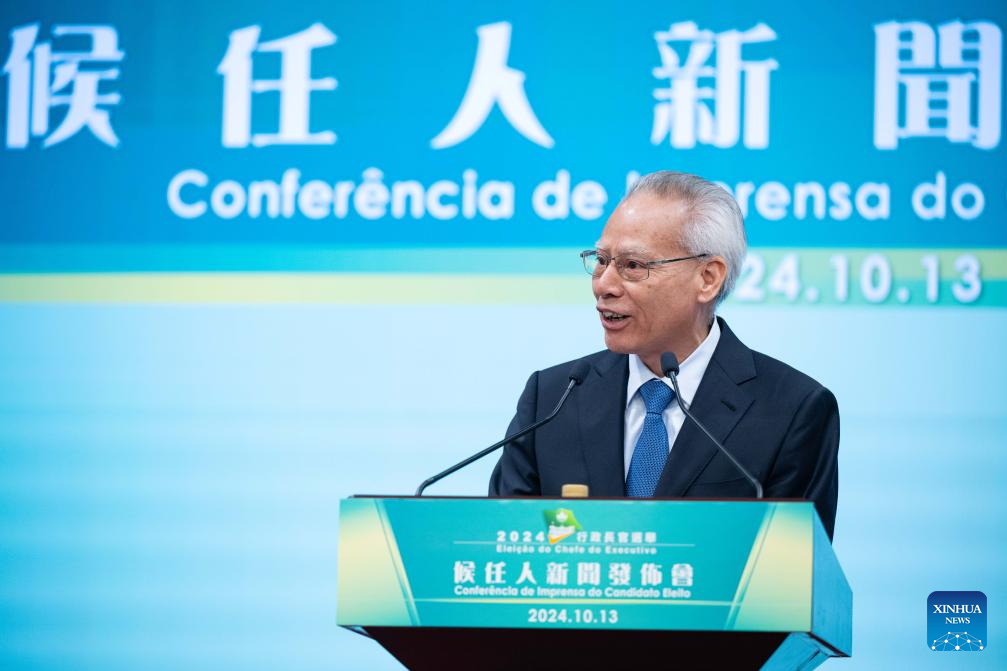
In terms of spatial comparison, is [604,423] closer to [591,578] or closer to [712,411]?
[712,411]

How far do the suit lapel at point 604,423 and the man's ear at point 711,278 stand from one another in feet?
0.62

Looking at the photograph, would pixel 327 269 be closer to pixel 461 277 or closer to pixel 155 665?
pixel 461 277

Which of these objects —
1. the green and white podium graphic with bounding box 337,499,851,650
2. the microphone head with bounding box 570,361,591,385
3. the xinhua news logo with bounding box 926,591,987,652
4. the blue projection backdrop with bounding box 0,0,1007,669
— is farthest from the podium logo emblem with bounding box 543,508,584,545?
the xinhua news logo with bounding box 926,591,987,652

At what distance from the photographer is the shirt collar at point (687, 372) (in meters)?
2.40

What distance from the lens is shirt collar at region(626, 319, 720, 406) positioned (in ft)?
7.88

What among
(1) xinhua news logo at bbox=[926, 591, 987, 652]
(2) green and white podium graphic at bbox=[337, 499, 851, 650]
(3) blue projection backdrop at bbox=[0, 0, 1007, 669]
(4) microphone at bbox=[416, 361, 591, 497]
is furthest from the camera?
(3) blue projection backdrop at bbox=[0, 0, 1007, 669]

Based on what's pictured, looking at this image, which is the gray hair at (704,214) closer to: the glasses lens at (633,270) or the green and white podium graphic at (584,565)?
the glasses lens at (633,270)

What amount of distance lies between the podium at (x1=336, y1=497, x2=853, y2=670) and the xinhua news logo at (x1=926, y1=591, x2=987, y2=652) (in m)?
1.84

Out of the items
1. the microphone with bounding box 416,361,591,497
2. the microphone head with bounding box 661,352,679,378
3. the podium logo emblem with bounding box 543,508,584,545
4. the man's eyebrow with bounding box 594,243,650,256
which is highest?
the man's eyebrow with bounding box 594,243,650,256

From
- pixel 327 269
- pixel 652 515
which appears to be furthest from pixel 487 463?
pixel 652 515

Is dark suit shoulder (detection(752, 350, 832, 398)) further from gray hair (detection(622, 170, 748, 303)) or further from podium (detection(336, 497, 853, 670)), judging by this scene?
podium (detection(336, 497, 853, 670))

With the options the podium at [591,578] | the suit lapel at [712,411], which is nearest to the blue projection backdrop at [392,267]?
the suit lapel at [712,411]

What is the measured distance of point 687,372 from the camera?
2.41 meters

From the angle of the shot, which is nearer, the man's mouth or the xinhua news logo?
the man's mouth
